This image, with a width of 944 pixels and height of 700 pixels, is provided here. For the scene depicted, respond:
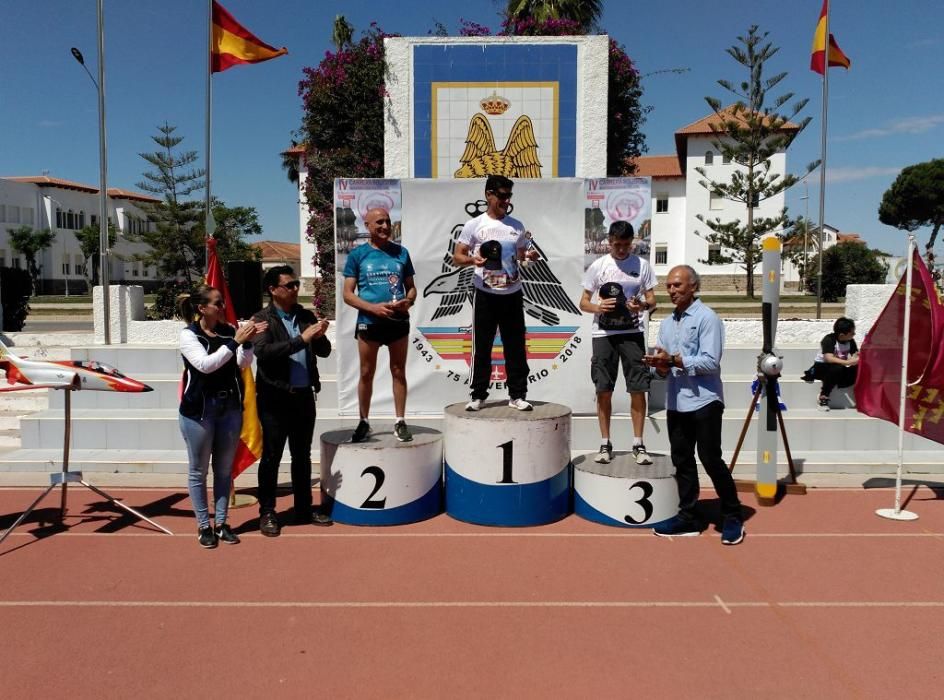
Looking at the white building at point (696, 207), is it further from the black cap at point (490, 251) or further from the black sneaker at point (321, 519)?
the black sneaker at point (321, 519)

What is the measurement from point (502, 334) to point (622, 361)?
99 centimetres

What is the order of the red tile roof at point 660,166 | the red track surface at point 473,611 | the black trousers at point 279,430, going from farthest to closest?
1. the red tile roof at point 660,166
2. the black trousers at point 279,430
3. the red track surface at point 473,611

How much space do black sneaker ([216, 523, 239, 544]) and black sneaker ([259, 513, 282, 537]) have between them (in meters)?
0.22

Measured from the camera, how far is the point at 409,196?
26.5 feet

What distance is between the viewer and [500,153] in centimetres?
1057

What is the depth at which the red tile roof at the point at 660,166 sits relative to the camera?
2119 inches

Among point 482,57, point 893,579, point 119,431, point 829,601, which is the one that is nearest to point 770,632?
point 829,601

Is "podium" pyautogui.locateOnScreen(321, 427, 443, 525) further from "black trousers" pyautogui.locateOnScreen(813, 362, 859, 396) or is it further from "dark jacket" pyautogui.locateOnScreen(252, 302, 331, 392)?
"black trousers" pyautogui.locateOnScreen(813, 362, 859, 396)

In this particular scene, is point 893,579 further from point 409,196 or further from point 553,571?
point 409,196

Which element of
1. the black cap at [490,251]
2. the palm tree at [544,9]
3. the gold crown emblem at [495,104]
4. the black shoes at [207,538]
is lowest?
the black shoes at [207,538]

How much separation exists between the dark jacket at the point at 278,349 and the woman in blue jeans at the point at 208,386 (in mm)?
120

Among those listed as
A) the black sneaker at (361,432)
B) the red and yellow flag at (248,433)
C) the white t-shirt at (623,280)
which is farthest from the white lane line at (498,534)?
the white t-shirt at (623,280)

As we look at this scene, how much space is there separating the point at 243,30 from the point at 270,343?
7320mm

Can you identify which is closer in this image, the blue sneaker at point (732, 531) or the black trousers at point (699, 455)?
the black trousers at point (699, 455)
